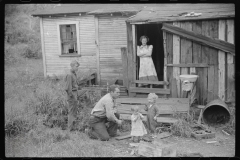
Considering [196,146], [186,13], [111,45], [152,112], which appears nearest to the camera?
[196,146]

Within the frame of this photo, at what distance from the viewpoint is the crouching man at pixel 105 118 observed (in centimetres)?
628

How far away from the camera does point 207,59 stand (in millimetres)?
7973

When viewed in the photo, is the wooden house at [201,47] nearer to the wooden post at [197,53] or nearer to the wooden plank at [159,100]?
the wooden post at [197,53]

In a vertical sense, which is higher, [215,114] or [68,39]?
[68,39]

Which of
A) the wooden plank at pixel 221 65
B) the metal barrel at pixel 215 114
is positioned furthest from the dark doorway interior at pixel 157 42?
the metal barrel at pixel 215 114

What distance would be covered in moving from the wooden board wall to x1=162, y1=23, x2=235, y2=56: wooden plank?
0.18m

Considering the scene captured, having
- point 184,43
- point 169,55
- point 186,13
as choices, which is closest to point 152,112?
point 169,55

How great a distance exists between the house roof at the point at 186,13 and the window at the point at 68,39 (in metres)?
5.77

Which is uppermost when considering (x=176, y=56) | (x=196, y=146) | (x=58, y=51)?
(x=58, y=51)

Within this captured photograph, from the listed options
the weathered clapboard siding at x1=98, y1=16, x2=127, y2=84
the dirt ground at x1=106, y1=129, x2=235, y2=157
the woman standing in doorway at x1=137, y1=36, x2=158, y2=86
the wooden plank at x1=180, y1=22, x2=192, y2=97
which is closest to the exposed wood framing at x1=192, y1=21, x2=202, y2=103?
the wooden plank at x1=180, y1=22, x2=192, y2=97

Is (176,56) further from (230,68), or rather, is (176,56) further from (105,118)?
(105,118)

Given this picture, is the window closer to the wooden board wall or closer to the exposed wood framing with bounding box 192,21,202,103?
the wooden board wall

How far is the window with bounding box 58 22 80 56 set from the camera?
45.8 feet

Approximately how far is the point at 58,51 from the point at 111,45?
3.43 m
